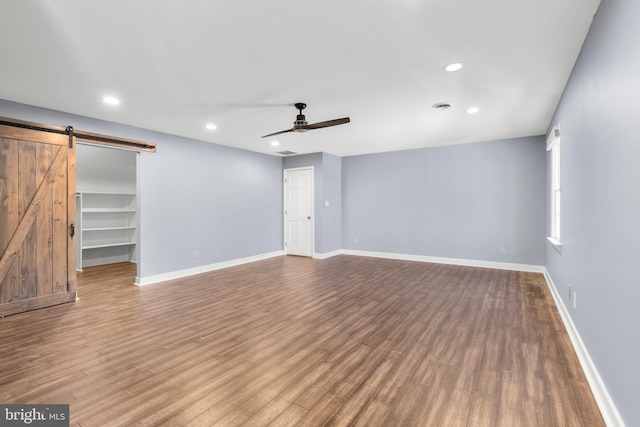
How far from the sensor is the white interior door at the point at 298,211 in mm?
7105

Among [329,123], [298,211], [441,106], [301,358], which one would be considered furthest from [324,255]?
[301,358]

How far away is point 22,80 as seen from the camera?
2.88 m

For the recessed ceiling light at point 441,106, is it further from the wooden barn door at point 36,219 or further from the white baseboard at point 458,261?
the wooden barn door at point 36,219

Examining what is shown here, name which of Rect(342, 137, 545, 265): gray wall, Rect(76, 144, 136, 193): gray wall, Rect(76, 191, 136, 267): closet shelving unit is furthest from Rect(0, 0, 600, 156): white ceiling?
Rect(76, 191, 136, 267): closet shelving unit

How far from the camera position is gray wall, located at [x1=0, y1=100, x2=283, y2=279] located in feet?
15.2

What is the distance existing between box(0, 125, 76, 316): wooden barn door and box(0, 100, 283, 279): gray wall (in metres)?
0.32

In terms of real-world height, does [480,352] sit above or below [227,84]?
below

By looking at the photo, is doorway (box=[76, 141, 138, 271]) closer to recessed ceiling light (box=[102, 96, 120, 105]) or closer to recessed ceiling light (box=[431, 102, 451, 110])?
recessed ceiling light (box=[102, 96, 120, 105])

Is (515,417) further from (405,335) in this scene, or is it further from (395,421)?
(405,335)

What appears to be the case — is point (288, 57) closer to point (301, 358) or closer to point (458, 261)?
point (301, 358)

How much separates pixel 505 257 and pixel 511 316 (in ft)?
9.01

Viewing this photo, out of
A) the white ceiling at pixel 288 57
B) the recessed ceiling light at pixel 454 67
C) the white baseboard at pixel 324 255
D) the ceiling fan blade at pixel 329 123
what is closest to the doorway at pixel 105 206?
the white ceiling at pixel 288 57

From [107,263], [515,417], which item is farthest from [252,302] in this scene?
[107,263]

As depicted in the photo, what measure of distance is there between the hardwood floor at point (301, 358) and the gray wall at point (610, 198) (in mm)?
419
